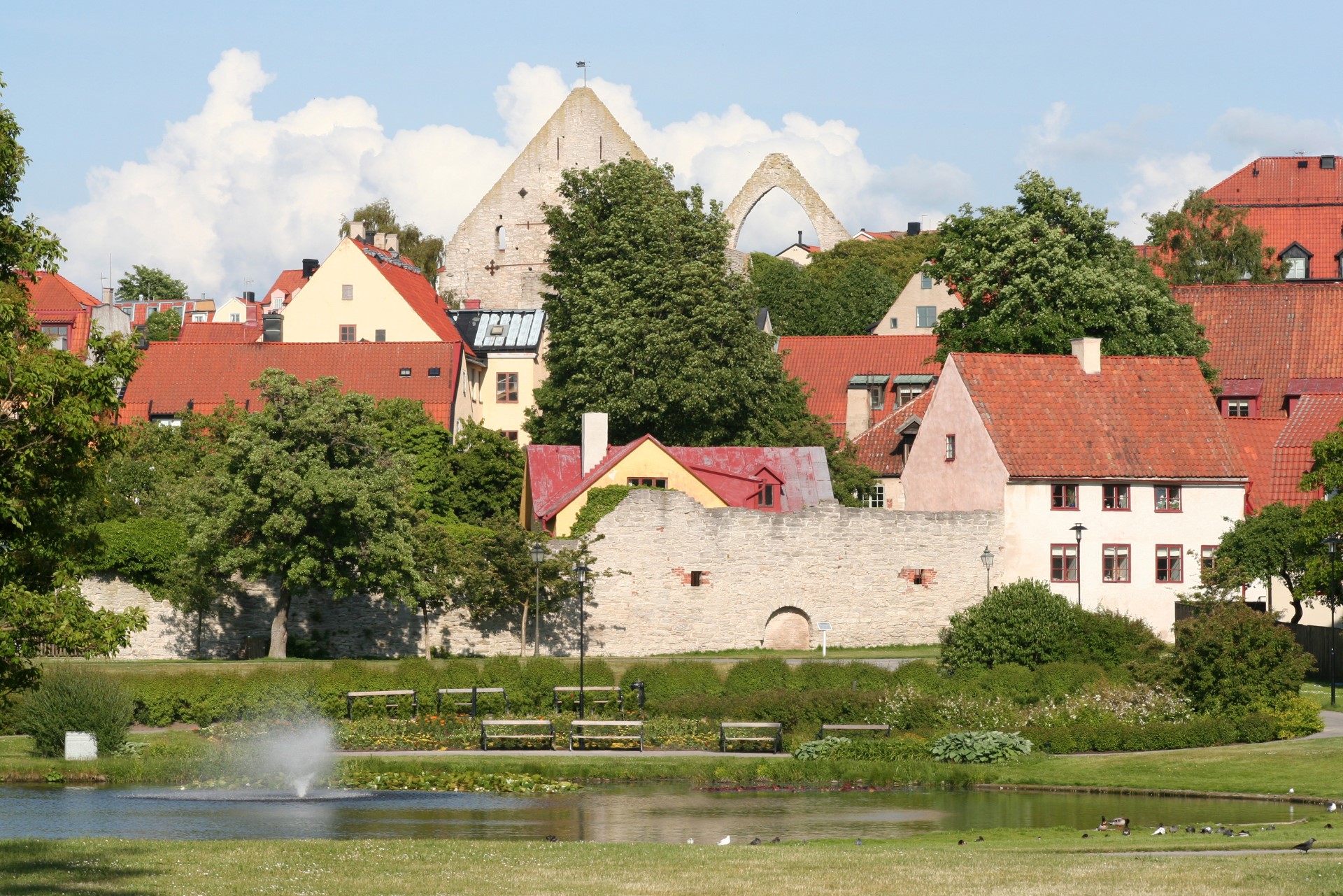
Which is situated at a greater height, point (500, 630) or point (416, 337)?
point (416, 337)

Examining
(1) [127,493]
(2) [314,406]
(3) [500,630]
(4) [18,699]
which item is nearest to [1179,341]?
(3) [500,630]

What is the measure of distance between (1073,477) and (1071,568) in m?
2.73

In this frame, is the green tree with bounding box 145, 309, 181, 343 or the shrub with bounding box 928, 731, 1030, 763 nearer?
the shrub with bounding box 928, 731, 1030, 763

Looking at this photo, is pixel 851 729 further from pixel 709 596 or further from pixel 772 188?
pixel 772 188

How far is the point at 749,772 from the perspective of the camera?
32125mm

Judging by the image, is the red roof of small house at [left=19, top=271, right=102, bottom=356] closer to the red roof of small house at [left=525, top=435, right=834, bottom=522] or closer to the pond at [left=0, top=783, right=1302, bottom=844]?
the red roof of small house at [left=525, top=435, right=834, bottom=522]

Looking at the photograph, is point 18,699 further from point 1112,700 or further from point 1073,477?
point 1073,477

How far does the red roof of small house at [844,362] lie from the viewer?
8288 cm

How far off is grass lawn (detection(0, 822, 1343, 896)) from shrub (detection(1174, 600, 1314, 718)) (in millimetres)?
13161

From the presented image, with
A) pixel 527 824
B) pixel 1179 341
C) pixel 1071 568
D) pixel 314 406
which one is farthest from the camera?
pixel 1179 341

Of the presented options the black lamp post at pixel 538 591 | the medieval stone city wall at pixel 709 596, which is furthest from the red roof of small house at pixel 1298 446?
the black lamp post at pixel 538 591

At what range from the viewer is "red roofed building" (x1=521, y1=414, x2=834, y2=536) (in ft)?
182

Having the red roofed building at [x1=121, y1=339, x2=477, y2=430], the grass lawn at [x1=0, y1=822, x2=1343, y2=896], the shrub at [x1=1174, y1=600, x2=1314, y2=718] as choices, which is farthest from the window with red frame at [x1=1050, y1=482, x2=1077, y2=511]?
the grass lawn at [x1=0, y1=822, x2=1343, y2=896]

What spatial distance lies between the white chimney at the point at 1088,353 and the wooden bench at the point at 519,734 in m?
27.0
